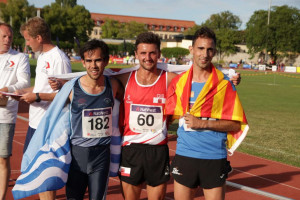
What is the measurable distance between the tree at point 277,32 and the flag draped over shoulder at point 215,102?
250 ft

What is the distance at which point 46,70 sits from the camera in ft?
14.8

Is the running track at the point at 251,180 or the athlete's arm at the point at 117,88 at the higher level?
the athlete's arm at the point at 117,88

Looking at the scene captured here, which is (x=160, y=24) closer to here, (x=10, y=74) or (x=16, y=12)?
(x=16, y=12)

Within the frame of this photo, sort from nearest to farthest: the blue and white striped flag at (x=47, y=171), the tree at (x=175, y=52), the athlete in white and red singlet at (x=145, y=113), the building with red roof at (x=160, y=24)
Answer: the blue and white striped flag at (x=47, y=171)
the athlete in white and red singlet at (x=145, y=113)
the tree at (x=175, y=52)
the building with red roof at (x=160, y=24)

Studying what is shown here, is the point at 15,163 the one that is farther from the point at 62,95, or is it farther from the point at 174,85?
the point at 174,85

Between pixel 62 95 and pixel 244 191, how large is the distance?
3.57 m

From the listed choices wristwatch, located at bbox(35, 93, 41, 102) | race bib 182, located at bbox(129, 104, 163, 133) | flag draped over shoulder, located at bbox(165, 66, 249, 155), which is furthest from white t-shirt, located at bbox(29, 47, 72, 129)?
flag draped over shoulder, located at bbox(165, 66, 249, 155)

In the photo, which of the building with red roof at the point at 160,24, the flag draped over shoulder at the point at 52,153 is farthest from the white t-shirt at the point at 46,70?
the building with red roof at the point at 160,24

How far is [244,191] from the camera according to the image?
20.4 ft

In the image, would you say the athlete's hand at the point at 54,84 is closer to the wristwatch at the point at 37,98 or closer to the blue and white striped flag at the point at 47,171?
the wristwatch at the point at 37,98

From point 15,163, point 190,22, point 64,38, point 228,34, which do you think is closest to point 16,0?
point 64,38

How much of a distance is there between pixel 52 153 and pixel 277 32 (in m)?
78.1

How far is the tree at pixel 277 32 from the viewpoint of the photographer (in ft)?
250

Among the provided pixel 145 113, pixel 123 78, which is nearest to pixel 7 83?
pixel 123 78
